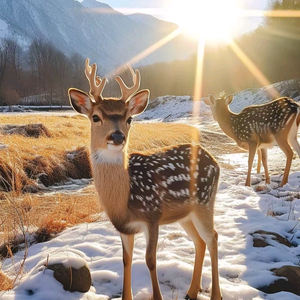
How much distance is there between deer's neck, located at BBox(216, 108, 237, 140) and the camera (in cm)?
891

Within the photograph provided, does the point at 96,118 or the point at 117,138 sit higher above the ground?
the point at 96,118

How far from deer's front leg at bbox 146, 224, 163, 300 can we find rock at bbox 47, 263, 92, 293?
0.63 meters

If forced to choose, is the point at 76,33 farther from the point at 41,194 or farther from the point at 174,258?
the point at 174,258

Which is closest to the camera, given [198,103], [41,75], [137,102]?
[137,102]

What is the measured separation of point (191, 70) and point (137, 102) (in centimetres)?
7062

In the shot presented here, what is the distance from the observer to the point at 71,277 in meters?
3.04

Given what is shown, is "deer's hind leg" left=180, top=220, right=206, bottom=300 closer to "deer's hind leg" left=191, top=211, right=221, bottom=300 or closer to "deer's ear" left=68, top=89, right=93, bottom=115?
"deer's hind leg" left=191, top=211, right=221, bottom=300

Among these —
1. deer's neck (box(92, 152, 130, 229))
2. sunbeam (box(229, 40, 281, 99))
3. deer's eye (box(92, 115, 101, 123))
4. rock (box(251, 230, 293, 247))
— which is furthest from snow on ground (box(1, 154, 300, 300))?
sunbeam (box(229, 40, 281, 99))

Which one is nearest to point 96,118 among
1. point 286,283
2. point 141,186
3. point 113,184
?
point 113,184

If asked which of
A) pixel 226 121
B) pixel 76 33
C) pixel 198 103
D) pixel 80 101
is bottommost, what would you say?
pixel 198 103

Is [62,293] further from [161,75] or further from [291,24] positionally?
[161,75]

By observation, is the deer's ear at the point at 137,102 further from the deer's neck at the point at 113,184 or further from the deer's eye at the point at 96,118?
the deer's neck at the point at 113,184

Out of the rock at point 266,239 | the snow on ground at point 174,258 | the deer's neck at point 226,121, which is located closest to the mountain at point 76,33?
the deer's neck at point 226,121

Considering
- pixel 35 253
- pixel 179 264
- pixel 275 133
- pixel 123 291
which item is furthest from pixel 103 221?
pixel 275 133
